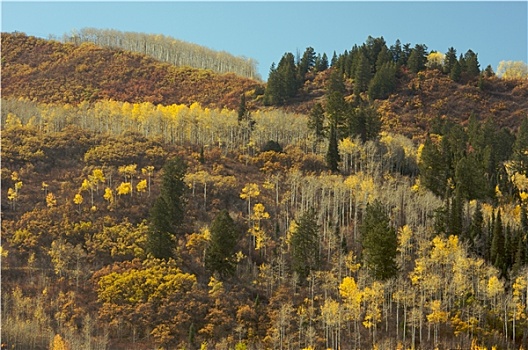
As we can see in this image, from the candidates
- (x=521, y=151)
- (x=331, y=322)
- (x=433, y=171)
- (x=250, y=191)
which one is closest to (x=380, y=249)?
(x=331, y=322)

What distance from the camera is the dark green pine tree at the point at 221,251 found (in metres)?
80.4

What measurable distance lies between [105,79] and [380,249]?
119489 millimetres

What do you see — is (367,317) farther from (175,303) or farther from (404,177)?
(404,177)

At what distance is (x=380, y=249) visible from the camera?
77500 mm

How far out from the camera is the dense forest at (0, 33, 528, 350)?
71688mm

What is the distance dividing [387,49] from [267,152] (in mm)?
69604

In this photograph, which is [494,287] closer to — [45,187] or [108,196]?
[108,196]

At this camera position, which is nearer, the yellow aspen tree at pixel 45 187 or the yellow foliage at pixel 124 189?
the yellow foliage at pixel 124 189

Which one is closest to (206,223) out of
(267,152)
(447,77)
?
(267,152)

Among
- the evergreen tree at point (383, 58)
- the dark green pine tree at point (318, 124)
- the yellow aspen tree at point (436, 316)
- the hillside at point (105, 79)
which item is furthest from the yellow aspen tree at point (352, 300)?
the evergreen tree at point (383, 58)

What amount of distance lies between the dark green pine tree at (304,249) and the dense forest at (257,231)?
271 mm

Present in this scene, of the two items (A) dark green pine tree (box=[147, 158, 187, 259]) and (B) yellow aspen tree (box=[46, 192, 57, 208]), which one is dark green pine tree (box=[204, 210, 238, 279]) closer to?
(A) dark green pine tree (box=[147, 158, 187, 259])

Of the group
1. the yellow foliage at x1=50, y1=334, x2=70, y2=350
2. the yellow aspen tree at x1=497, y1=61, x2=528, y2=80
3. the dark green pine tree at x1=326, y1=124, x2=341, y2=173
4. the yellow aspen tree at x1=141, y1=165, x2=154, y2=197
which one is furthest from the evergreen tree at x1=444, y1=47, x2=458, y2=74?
the yellow foliage at x1=50, y1=334, x2=70, y2=350

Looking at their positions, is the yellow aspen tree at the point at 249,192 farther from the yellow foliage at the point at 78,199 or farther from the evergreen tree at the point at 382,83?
the evergreen tree at the point at 382,83
